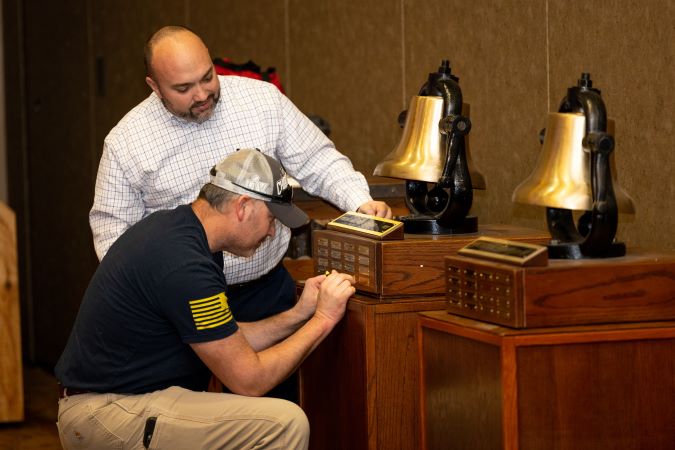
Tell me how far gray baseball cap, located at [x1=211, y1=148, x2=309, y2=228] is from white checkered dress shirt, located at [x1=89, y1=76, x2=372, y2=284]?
0.48m

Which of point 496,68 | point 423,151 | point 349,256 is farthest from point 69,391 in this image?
point 496,68

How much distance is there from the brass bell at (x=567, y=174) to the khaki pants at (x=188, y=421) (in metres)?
0.69

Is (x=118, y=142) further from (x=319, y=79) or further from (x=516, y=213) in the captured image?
(x=319, y=79)

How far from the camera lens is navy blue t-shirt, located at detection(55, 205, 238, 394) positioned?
232cm

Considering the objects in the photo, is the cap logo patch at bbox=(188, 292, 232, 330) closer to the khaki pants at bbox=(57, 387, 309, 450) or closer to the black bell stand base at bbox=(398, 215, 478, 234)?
the khaki pants at bbox=(57, 387, 309, 450)

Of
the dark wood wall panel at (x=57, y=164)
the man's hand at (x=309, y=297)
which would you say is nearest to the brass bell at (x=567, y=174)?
the man's hand at (x=309, y=297)

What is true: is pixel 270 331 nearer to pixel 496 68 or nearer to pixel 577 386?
pixel 577 386

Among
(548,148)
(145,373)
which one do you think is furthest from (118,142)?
(548,148)

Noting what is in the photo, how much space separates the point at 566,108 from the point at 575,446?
670mm

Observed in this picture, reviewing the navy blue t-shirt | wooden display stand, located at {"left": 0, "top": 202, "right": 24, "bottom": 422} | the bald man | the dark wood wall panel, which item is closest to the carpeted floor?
wooden display stand, located at {"left": 0, "top": 202, "right": 24, "bottom": 422}

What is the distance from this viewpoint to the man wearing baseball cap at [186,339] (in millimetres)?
2336

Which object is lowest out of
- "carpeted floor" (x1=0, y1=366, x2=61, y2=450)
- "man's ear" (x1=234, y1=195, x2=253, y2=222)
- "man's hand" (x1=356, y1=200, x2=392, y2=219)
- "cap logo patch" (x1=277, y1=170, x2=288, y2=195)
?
"carpeted floor" (x1=0, y1=366, x2=61, y2=450)

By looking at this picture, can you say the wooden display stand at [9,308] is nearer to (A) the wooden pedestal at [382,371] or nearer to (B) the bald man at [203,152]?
(B) the bald man at [203,152]

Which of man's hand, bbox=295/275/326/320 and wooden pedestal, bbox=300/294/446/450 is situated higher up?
man's hand, bbox=295/275/326/320
